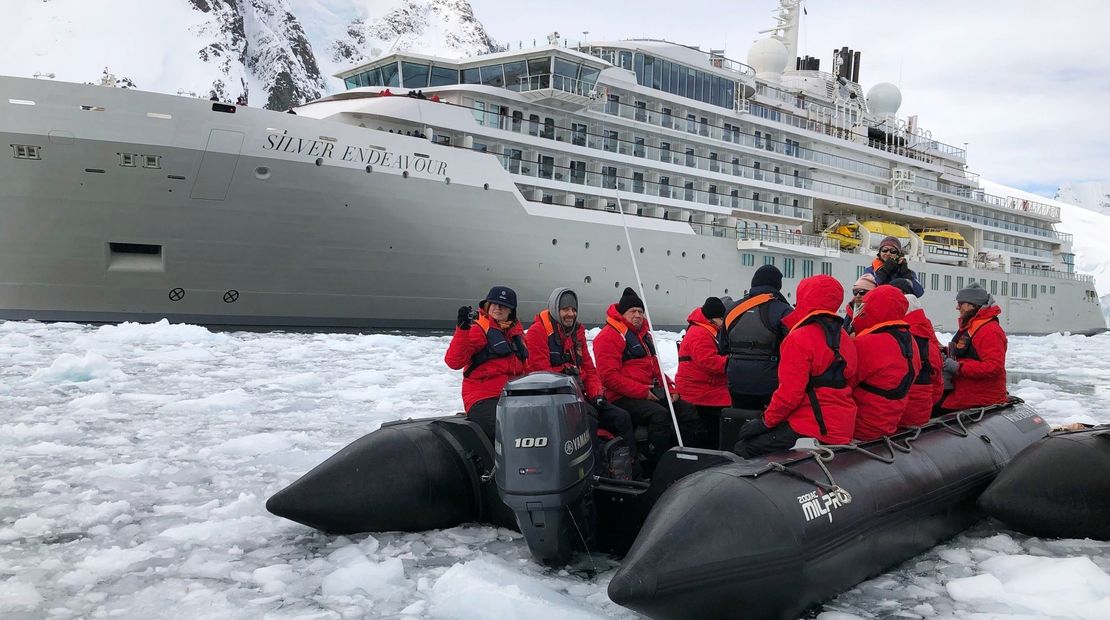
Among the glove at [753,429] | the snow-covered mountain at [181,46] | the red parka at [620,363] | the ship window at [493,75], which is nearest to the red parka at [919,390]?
the glove at [753,429]

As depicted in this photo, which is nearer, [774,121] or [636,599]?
[636,599]

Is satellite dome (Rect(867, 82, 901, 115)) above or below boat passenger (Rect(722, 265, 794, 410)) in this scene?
above

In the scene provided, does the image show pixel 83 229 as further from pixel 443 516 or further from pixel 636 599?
pixel 636 599

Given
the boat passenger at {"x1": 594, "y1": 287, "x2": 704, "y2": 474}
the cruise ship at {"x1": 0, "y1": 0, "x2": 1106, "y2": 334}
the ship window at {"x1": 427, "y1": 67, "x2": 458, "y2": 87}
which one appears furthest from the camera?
the ship window at {"x1": 427, "y1": 67, "x2": 458, "y2": 87}

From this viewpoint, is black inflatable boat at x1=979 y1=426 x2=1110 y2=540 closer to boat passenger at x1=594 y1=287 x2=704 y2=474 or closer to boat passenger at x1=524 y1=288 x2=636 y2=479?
boat passenger at x1=594 y1=287 x2=704 y2=474

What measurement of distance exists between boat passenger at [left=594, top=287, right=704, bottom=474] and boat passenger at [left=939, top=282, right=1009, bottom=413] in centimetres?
231

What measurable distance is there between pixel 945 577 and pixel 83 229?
52.7 feet

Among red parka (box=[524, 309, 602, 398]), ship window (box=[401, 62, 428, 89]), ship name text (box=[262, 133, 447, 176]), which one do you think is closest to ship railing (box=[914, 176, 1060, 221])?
ship window (box=[401, 62, 428, 89])

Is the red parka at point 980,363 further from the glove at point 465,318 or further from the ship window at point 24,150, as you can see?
the ship window at point 24,150

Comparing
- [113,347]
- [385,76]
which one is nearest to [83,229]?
[113,347]

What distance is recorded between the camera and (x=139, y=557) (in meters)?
4.12

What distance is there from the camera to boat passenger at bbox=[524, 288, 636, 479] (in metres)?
5.27

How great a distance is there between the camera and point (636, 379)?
5770 mm

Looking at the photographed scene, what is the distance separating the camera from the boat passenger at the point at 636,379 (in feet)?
18.2
